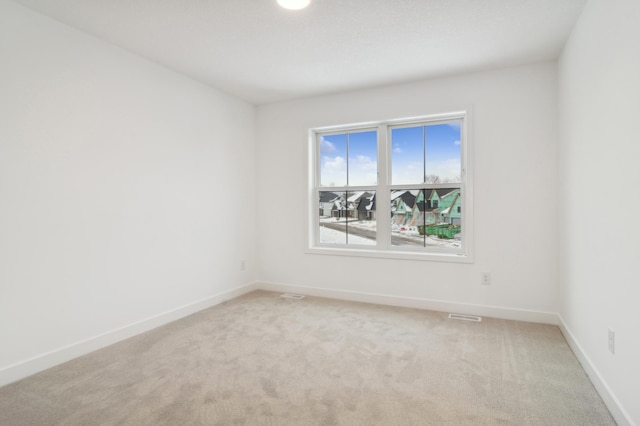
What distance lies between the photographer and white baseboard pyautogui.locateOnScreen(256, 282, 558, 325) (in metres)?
3.22

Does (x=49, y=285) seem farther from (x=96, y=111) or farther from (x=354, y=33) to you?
(x=354, y=33)

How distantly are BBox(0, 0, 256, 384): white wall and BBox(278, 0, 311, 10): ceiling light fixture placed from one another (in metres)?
1.59

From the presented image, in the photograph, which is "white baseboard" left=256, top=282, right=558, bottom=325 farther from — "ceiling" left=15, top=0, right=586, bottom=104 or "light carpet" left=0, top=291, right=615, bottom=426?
"ceiling" left=15, top=0, right=586, bottom=104

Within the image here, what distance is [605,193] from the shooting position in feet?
6.38

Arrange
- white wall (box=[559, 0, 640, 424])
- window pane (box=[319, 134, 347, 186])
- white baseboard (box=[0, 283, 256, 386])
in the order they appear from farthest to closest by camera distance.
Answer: window pane (box=[319, 134, 347, 186]), white baseboard (box=[0, 283, 256, 386]), white wall (box=[559, 0, 640, 424])

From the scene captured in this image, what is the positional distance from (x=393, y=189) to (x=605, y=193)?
7.09 feet

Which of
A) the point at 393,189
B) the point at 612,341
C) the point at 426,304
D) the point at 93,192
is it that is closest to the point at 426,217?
the point at 393,189

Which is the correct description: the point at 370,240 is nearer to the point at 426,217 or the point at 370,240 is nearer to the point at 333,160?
the point at 426,217

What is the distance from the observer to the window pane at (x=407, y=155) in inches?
150

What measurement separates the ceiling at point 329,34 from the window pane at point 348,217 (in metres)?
1.41

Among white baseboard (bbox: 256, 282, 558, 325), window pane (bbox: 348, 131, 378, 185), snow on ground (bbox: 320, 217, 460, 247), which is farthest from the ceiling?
white baseboard (bbox: 256, 282, 558, 325)

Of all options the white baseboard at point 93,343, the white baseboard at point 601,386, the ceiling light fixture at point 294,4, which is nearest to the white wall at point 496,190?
the white baseboard at point 601,386

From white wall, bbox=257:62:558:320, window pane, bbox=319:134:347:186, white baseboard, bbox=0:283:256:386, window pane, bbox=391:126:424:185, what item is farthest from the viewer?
window pane, bbox=319:134:347:186

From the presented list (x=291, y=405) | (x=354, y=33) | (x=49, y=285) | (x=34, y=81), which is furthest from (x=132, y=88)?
(x=291, y=405)
